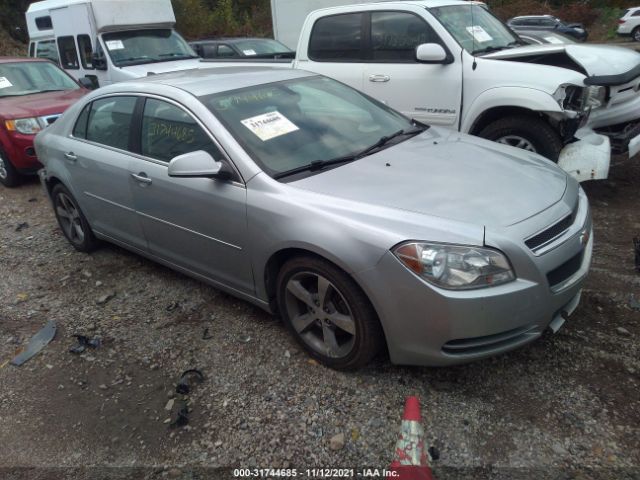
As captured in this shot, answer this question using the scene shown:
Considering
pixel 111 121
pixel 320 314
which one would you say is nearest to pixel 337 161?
pixel 320 314

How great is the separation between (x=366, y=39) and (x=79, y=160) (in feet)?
11.2

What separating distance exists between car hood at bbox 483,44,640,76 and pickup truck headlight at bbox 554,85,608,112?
21 cm

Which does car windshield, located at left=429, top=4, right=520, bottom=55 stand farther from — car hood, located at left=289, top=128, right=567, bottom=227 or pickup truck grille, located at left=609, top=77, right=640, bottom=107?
car hood, located at left=289, top=128, right=567, bottom=227

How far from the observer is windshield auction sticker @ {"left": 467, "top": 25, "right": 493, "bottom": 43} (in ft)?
18.1

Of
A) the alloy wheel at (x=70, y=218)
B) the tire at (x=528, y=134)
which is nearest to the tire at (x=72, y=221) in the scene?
the alloy wheel at (x=70, y=218)

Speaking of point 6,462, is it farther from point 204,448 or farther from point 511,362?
point 511,362

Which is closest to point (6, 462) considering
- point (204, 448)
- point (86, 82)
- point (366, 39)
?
point (204, 448)

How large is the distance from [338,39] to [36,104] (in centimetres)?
418

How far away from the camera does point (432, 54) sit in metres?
5.20

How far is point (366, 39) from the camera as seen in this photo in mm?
5863

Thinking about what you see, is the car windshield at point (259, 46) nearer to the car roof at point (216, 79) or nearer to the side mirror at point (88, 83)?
the side mirror at point (88, 83)

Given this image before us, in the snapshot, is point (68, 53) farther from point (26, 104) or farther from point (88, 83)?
point (26, 104)

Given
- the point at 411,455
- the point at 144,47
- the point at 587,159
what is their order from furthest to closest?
the point at 144,47 < the point at 587,159 < the point at 411,455

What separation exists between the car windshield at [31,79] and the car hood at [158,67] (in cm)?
95
